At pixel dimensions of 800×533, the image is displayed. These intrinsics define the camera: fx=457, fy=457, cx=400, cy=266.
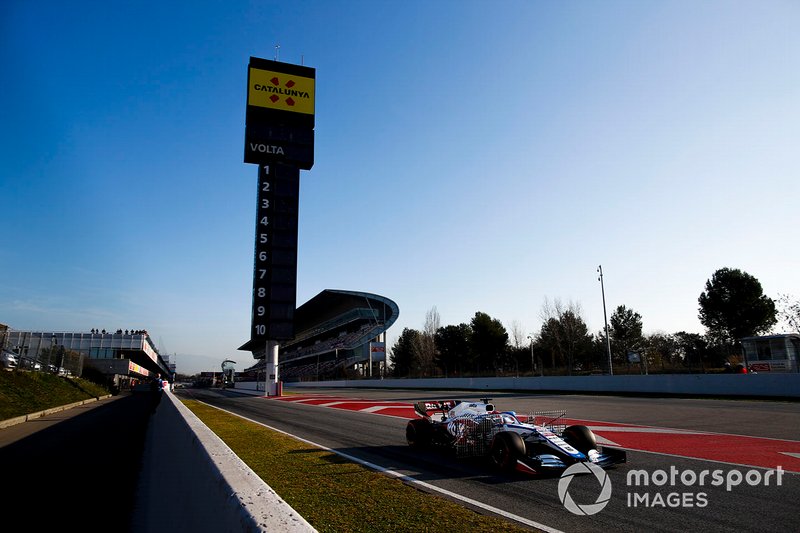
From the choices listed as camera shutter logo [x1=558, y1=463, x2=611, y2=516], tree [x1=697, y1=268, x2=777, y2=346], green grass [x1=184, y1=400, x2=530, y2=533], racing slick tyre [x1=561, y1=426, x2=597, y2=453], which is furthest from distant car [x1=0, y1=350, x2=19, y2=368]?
tree [x1=697, y1=268, x2=777, y2=346]

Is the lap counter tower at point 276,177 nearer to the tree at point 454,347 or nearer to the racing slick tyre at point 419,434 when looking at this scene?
the racing slick tyre at point 419,434

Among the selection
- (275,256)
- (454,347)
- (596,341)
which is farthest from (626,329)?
(275,256)

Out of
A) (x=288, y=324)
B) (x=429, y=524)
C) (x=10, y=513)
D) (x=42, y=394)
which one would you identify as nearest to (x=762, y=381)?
(x=429, y=524)

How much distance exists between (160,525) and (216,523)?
9.15 feet

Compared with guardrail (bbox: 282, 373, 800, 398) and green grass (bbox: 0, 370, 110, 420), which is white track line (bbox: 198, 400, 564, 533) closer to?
green grass (bbox: 0, 370, 110, 420)

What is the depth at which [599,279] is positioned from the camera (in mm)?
39188

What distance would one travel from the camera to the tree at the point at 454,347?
245ft

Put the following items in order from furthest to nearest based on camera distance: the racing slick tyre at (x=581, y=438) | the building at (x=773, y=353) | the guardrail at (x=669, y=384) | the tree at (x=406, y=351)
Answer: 1. the tree at (x=406, y=351)
2. the building at (x=773, y=353)
3. the guardrail at (x=669, y=384)
4. the racing slick tyre at (x=581, y=438)

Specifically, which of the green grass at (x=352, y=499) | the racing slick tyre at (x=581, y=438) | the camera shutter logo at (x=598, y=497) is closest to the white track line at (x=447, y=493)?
the green grass at (x=352, y=499)

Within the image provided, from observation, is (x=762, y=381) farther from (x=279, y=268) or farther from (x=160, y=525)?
(x=279, y=268)

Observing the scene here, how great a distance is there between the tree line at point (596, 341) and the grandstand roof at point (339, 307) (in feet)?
27.8

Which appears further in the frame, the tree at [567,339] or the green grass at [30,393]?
the tree at [567,339]

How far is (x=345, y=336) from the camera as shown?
3253 inches

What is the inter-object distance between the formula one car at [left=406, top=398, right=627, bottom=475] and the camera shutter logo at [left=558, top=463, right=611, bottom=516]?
106 mm
